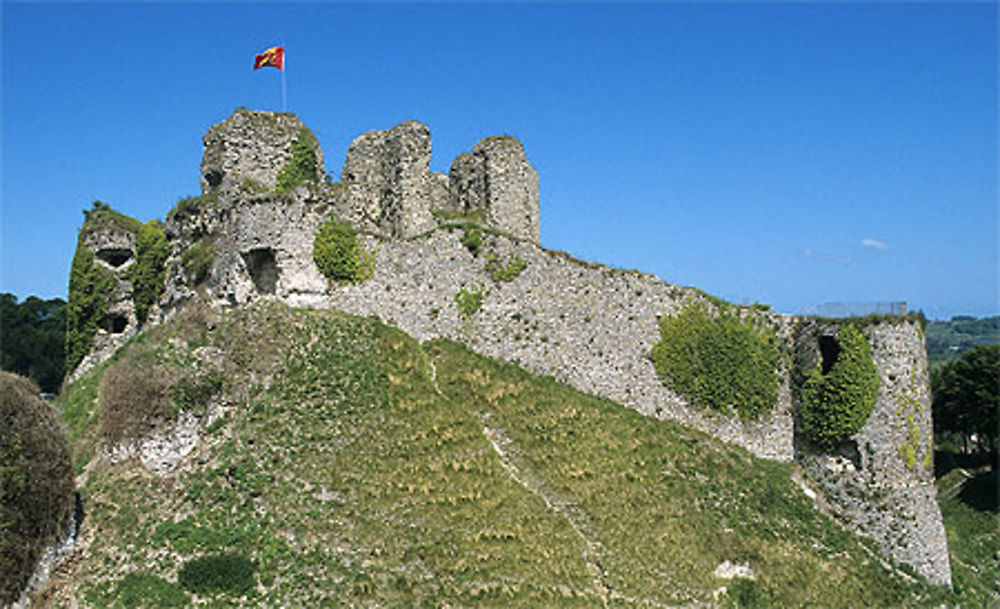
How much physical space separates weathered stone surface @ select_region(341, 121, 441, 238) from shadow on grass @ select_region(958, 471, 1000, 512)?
30.4 m

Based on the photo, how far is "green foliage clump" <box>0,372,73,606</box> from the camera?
20578mm

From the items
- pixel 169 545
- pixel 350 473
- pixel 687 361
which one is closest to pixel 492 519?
pixel 350 473

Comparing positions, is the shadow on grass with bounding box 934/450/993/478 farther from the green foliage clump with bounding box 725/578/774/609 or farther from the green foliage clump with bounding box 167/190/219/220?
the green foliage clump with bounding box 167/190/219/220

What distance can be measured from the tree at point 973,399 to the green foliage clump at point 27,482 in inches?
1927

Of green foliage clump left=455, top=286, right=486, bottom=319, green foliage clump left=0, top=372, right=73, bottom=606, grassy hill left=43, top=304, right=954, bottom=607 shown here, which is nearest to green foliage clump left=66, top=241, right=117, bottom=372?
grassy hill left=43, top=304, right=954, bottom=607

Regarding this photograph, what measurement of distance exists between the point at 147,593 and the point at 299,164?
19.1m

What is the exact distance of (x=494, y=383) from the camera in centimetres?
3041

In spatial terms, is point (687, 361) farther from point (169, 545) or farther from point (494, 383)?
point (169, 545)

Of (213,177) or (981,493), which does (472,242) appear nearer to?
(213,177)

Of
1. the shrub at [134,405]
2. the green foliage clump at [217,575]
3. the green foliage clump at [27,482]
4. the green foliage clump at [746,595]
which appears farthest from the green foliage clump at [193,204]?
the green foliage clump at [746,595]

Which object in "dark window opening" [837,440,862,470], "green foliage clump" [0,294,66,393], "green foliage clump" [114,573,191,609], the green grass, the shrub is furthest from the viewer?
"green foliage clump" [0,294,66,393]

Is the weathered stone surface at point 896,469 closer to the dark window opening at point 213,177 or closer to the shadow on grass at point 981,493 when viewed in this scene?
the shadow on grass at point 981,493

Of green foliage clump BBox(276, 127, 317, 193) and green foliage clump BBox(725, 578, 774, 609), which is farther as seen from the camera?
green foliage clump BBox(276, 127, 317, 193)

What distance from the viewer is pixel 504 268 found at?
106 ft
